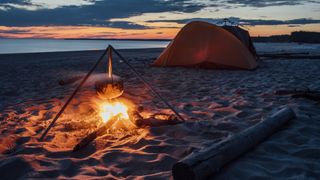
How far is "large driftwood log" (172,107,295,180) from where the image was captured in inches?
105

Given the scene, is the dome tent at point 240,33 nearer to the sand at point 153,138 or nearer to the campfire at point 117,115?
the sand at point 153,138

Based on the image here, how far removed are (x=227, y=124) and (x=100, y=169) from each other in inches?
88.8

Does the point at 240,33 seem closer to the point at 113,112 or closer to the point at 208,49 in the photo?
the point at 208,49

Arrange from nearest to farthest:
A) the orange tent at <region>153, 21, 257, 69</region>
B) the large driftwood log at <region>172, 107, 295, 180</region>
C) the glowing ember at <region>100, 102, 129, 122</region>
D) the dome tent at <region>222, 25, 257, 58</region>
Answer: the large driftwood log at <region>172, 107, 295, 180</region>
the glowing ember at <region>100, 102, 129, 122</region>
the orange tent at <region>153, 21, 257, 69</region>
the dome tent at <region>222, 25, 257, 58</region>

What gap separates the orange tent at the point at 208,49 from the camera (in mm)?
12164

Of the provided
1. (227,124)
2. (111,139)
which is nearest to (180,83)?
(227,124)

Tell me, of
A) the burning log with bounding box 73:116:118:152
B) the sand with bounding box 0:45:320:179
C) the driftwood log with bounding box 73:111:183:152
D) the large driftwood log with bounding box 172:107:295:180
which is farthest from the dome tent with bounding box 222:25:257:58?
the burning log with bounding box 73:116:118:152

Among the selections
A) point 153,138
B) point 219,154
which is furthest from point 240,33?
point 219,154

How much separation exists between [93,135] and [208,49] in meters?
9.11

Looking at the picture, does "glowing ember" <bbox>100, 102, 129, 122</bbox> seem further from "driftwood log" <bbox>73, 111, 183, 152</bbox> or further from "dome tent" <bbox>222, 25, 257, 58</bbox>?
"dome tent" <bbox>222, 25, 257, 58</bbox>

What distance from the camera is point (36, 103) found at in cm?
666

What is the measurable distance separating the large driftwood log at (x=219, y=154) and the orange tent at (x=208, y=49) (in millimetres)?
8302

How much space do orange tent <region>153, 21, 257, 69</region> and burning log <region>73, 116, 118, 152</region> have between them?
8436mm

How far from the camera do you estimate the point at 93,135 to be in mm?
4113
